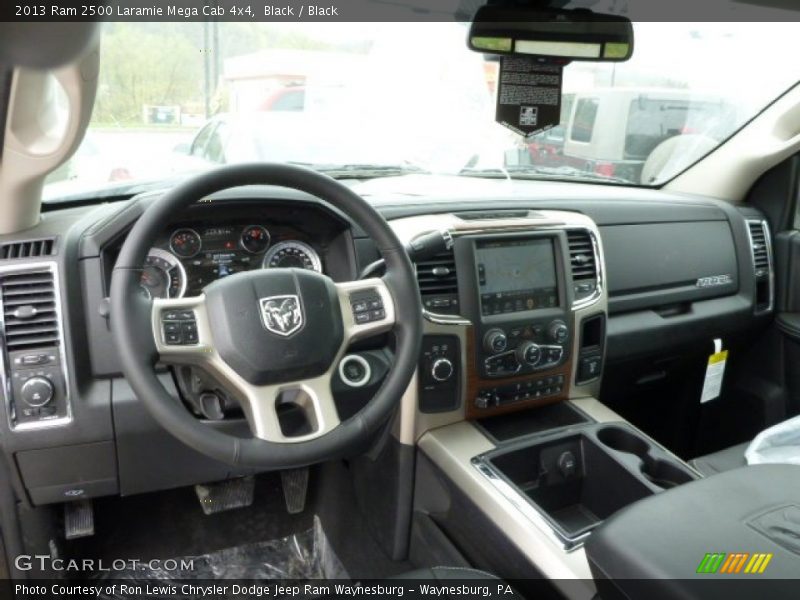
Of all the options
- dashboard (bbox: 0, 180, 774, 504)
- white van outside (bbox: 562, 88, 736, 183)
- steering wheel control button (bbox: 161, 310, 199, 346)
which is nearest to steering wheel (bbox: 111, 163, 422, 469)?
steering wheel control button (bbox: 161, 310, 199, 346)

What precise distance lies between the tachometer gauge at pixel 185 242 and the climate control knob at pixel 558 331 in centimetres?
107

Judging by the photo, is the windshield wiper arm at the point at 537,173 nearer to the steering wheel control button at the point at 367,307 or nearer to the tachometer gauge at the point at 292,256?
the tachometer gauge at the point at 292,256

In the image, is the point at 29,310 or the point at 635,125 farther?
the point at 635,125

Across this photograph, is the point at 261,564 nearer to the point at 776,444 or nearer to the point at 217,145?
the point at 217,145

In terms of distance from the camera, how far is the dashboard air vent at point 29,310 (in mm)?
1656

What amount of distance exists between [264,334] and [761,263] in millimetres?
2559

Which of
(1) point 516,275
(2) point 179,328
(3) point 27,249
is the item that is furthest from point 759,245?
(3) point 27,249

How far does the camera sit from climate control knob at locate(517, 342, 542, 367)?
206 cm

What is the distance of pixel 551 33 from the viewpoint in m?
2.06

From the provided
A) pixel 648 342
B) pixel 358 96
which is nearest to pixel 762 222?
pixel 648 342

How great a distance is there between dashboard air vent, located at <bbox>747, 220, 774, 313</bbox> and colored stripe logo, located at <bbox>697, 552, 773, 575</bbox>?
2.09 m

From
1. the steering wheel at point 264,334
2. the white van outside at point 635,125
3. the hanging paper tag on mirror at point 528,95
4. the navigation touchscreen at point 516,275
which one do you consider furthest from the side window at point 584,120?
the steering wheel at point 264,334

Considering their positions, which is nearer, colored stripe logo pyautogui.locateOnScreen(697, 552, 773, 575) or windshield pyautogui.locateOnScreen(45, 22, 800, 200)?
colored stripe logo pyautogui.locateOnScreen(697, 552, 773, 575)

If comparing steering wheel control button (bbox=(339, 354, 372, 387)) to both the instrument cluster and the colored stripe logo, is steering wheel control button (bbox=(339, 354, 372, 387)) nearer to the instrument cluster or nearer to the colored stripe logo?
the instrument cluster
